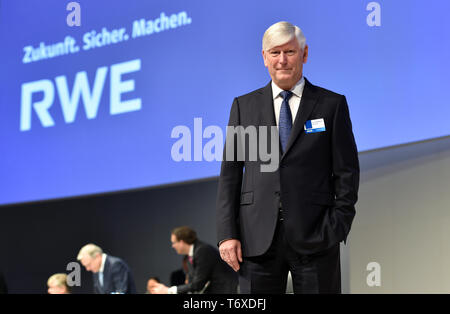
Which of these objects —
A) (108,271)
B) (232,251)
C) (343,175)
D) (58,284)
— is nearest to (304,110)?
(343,175)

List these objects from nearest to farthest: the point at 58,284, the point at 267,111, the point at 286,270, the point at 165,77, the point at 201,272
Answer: the point at 286,270
the point at 267,111
the point at 165,77
the point at 201,272
the point at 58,284

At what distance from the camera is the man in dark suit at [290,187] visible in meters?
1.60

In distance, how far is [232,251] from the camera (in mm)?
1655

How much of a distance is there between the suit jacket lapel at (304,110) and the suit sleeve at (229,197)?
6.0 inches

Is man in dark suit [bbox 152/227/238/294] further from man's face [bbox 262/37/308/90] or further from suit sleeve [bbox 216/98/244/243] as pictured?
man's face [bbox 262/37/308/90]

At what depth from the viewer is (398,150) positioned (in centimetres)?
387

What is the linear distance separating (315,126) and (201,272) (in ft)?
10.2

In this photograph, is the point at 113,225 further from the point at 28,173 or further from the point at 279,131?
the point at 279,131

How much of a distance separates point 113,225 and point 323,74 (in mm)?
4163

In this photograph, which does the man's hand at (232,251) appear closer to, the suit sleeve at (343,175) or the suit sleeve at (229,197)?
the suit sleeve at (229,197)

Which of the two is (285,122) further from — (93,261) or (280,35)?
(93,261)

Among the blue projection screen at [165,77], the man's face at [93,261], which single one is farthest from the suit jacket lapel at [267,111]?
the man's face at [93,261]

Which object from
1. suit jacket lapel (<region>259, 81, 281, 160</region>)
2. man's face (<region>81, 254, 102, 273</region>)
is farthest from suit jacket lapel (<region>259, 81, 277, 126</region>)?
man's face (<region>81, 254, 102, 273</region>)

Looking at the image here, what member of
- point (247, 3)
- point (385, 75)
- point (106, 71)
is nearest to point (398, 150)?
point (385, 75)
